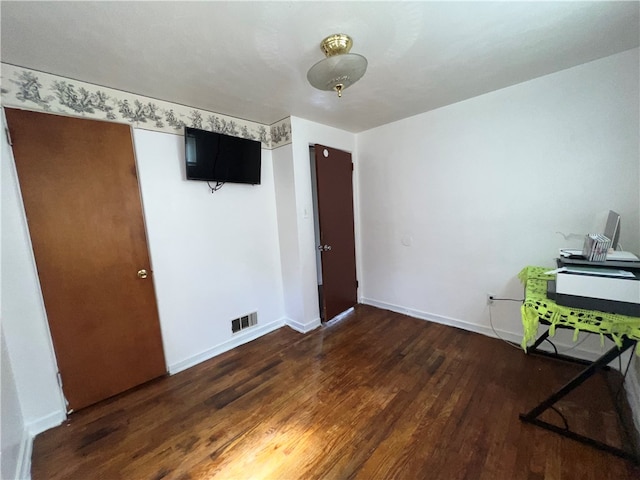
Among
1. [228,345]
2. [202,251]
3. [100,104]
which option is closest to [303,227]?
[202,251]

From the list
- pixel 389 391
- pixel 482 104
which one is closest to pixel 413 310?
pixel 389 391

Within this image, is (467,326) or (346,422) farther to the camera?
(467,326)

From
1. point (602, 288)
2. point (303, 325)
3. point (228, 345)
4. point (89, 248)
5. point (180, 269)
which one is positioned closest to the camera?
point (602, 288)

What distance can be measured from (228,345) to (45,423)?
1.29m

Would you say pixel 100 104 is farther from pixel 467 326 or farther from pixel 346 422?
pixel 467 326

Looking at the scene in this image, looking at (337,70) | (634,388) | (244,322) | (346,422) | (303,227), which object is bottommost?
(346,422)

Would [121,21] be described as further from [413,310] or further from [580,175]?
[413,310]

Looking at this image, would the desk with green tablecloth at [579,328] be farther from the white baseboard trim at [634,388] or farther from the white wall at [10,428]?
the white wall at [10,428]

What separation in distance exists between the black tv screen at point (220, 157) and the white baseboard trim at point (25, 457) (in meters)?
1.99

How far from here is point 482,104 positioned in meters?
2.35

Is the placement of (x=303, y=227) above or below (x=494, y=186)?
below

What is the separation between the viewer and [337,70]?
4.61 feet

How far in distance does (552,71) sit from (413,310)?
8.44 feet

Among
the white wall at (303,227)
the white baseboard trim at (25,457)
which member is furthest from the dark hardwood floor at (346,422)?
the white wall at (303,227)
